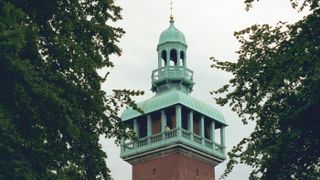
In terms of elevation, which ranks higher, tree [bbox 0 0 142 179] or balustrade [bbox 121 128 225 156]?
balustrade [bbox 121 128 225 156]

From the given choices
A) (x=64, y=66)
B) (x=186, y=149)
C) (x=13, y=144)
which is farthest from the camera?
(x=186, y=149)

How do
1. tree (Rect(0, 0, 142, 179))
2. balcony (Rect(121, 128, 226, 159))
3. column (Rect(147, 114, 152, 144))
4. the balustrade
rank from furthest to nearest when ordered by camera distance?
1. column (Rect(147, 114, 152, 144))
2. the balustrade
3. balcony (Rect(121, 128, 226, 159))
4. tree (Rect(0, 0, 142, 179))

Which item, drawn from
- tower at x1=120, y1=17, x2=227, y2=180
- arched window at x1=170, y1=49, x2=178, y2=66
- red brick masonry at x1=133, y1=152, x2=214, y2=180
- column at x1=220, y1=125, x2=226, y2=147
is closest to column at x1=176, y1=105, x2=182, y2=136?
tower at x1=120, y1=17, x2=227, y2=180

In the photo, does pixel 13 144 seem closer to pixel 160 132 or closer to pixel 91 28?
pixel 91 28

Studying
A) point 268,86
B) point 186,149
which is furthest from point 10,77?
point 186,149

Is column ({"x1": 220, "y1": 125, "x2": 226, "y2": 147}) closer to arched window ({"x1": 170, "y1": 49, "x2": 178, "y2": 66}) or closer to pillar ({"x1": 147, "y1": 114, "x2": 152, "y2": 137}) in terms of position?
pillar ({"x1": 147, "y1": 114, "x2": 152, "y2": 137})

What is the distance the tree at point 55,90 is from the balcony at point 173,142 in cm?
3382

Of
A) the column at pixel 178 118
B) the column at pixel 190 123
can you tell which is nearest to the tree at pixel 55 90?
the column at pixel 178 118

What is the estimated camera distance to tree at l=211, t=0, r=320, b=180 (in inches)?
678

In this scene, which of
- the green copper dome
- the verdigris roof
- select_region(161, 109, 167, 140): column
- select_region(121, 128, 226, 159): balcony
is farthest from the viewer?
the green copper dome

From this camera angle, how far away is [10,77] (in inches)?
651

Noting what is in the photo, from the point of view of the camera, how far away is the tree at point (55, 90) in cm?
1598

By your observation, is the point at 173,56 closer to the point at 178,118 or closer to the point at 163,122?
the point at 163,122

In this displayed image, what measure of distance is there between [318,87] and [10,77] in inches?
278
